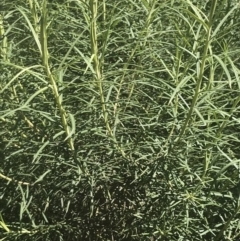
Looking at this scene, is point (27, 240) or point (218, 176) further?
point (27, 240)

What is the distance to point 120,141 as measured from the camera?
2129 mm

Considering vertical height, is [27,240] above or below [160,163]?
below

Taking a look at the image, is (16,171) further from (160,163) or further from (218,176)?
(218,176)

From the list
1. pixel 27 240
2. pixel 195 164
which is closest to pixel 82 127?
pixel 195 164

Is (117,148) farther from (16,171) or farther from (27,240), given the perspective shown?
(27,240)

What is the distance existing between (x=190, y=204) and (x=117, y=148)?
1.29 feet

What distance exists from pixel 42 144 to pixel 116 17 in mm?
565

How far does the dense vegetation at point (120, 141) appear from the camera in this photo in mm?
2006

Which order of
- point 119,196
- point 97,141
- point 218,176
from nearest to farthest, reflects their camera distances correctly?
point 218,176
point 97,141
point 119,196

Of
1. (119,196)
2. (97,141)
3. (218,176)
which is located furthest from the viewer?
(119,196)

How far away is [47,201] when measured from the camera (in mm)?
2207

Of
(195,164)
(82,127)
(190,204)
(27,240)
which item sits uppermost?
(82,127)

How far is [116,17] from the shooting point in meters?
2.03

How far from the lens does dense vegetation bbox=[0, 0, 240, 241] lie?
201cm
